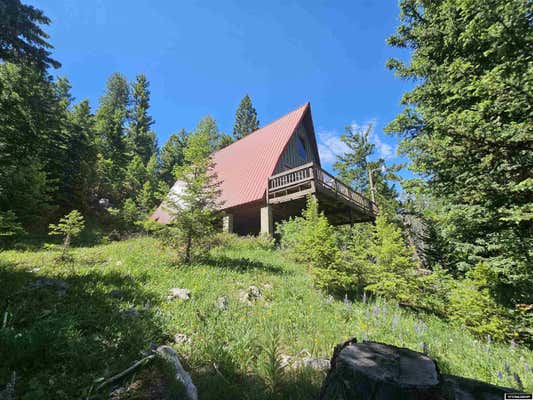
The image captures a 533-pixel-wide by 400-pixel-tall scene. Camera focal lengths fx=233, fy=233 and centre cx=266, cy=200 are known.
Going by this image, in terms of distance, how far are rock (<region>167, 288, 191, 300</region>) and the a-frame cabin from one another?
549cm

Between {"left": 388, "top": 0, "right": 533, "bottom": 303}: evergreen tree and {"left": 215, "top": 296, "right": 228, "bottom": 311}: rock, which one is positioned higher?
{"left": 388, "top": 0, "right": 533, "bottom": 303}: evergreen tree

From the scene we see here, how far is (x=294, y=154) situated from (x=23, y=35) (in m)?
13.0

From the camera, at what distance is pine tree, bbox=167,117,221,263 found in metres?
6.27

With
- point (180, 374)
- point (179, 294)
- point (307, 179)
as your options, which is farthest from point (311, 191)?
point (180, 374)

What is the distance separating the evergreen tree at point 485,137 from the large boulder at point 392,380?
3929 millimetres

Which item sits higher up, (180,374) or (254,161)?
(254,161)

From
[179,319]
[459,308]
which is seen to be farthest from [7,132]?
[459,308]

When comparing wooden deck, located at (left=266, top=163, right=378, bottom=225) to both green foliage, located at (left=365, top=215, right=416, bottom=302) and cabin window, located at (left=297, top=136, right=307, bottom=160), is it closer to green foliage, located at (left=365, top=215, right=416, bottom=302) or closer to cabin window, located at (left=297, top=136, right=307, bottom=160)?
cabin window, located at (left=297, top=136, right=307, bottom=160)

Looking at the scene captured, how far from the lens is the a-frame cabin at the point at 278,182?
11477 mm

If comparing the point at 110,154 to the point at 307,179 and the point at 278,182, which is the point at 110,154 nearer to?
the point at 278,182

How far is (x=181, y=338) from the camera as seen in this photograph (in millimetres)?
2994

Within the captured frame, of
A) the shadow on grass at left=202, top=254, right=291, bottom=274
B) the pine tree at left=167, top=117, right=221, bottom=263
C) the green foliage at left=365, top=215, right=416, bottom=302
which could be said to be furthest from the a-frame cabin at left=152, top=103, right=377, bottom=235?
the green foliage at left=365, top=215, right=416, bottom=302

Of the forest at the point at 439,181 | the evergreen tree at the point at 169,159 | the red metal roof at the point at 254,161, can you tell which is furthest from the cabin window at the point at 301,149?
the evergreen tree at the point at 169,159

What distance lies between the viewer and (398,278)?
502cm
